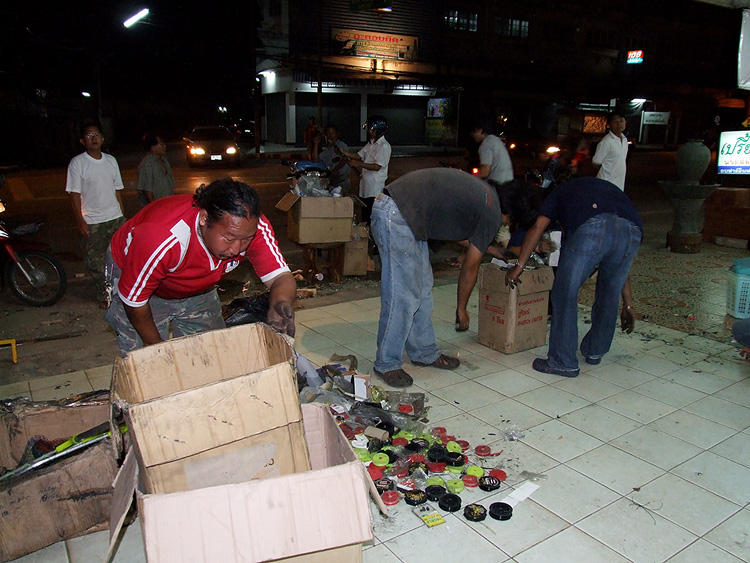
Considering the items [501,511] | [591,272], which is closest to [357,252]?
[591,272]

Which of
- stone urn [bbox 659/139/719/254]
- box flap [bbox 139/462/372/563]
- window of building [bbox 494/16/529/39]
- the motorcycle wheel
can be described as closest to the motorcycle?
the motorcycle wheel

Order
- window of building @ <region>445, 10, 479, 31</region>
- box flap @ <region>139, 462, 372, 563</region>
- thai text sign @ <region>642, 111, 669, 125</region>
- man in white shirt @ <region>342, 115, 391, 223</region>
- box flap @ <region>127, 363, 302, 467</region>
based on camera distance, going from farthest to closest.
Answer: thai text sign @ <region>642, 111, 669, 125</region>
window of building @ <region>445, 10, 479, 31</region>
man in white shirt @ <region>342, 115, 391, 223</region>
box flap @ <region>127, 363, 302, 467</region>
box flap @ <region>139, 462, 372, 563</region>

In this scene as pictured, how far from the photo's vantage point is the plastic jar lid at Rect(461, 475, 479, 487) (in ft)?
9.85

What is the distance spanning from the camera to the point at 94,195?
18.6ft

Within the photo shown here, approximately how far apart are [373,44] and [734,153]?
73.8ft

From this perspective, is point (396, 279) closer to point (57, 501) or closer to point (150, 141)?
point (57, 501)

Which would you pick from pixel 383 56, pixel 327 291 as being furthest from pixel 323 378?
pixel 383 56

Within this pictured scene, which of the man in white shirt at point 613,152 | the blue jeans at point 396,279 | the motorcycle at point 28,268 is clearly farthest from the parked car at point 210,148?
the blue jeans at point 396,279

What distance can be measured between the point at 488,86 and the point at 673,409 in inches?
1131

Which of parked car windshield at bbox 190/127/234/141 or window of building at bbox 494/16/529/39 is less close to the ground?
window of building at bbox 494/16/529/39

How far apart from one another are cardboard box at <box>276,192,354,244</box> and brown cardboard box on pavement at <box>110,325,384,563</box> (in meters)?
3.85

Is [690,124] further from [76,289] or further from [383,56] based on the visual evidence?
[76,289]

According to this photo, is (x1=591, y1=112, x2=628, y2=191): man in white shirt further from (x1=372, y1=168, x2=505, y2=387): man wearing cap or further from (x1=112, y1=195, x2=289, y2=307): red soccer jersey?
(x1=112, y1=195, x2=289, y2=307): red soccer jersey

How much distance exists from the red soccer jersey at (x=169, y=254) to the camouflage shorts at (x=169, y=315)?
0.19 metres
